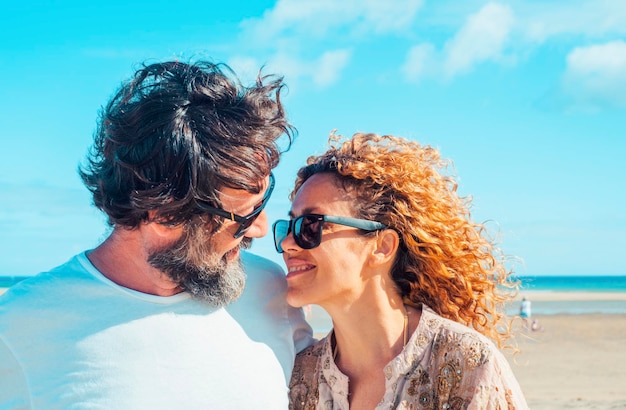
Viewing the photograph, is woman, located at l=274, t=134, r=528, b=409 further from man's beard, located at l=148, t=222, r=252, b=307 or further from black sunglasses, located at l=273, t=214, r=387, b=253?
man's beard, located at l=148, t=222, r=252, b=307

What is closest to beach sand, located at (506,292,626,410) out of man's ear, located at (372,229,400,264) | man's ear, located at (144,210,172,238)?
man's ear, located at (372,229,400,264)

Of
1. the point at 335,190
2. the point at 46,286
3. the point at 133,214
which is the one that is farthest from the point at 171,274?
the point at 335,190

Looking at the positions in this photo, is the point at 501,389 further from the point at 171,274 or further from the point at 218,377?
the point at 171,274

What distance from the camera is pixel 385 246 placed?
3.65 m

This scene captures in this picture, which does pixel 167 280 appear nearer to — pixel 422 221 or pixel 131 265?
pixel 131 265


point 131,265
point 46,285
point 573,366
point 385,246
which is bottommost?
point 46,285

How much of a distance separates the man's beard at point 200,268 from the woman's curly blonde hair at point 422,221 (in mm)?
797

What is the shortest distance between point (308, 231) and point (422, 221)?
591 mm

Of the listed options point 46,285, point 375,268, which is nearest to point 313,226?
point 375,268

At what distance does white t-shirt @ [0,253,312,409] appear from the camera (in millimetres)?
2646

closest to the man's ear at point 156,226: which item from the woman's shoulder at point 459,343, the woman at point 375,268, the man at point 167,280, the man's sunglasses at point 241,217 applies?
the man at point 167,280

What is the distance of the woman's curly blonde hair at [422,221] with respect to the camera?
11.8ft

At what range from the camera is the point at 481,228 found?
390cm

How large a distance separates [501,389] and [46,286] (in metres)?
1.98
